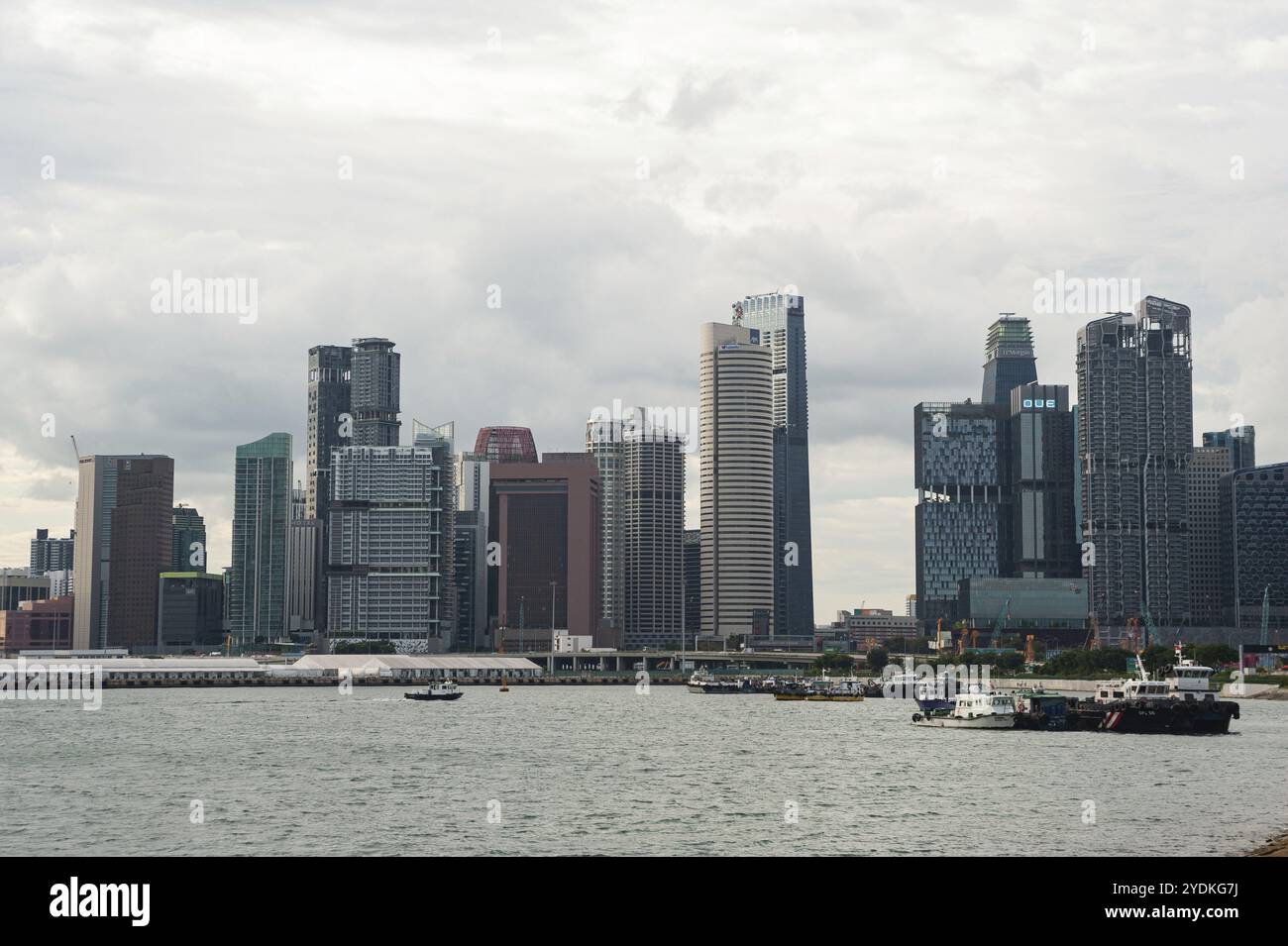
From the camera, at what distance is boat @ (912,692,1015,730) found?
513 ft

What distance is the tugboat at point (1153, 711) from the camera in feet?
468

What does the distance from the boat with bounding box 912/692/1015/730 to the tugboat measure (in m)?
8.43

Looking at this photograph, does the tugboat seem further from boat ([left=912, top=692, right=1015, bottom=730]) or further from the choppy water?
boat ([left=912, top=692, right=1015, bottom=730])

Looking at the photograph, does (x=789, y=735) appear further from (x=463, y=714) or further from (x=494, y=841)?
(x=494, y=841)

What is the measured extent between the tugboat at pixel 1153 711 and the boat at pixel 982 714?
8427 mm

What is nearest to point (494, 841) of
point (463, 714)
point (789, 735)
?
point (789, 735)

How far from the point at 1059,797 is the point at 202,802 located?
1888 inches

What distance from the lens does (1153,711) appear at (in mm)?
143375

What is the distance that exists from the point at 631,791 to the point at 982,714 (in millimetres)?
80940
